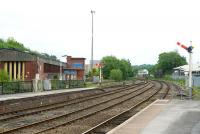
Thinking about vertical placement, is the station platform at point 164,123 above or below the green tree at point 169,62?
below

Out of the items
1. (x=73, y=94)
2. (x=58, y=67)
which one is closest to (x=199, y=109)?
(x=73, y=94)

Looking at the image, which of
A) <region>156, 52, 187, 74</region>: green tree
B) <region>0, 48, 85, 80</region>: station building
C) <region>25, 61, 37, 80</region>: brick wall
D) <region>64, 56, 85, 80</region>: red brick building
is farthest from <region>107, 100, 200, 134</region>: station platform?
<region>156, 52, 187, 74</region>: green tree

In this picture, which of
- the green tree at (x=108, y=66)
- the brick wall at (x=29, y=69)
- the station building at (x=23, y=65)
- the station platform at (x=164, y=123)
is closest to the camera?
the station platform at (x=164, y=123)

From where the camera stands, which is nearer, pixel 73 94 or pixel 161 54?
pixel 73 94

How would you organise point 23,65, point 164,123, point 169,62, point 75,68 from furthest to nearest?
point 169,62 → point 75,68 → point 23,65 → point 164,123

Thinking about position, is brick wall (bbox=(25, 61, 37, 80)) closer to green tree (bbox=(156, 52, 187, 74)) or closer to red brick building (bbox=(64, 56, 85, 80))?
red brick building (bbox=(64, 56, 85, 80))

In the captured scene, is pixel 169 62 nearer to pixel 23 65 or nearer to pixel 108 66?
pixel 108 66

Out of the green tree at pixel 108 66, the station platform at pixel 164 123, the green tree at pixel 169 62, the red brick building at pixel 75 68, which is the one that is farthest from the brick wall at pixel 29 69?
the green tree at pixel 169 62

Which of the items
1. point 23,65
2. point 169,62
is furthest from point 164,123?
point 169,62

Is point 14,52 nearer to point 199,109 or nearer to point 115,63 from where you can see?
point 199,109

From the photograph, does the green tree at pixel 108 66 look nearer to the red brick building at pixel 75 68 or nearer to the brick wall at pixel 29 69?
the red brick building at pixel 75 68

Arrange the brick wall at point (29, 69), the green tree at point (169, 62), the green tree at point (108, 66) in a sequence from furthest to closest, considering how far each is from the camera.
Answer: the green tree at point (169, 62), the green tree at point (108, 66), the brick wall at point (29, 69)

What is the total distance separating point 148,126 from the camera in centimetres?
1589

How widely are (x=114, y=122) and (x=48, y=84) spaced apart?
2302cm
